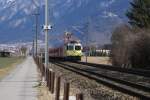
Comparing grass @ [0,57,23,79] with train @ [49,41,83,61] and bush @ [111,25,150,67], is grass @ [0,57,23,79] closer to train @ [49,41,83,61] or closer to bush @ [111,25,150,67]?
train @ [49,41,83,61]

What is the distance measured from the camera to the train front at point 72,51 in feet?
315

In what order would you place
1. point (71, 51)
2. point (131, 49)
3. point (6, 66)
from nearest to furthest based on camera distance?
1. point (131, 49)
2. point (6, 66)
3. point (71, 51)

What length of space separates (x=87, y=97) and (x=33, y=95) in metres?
2.33

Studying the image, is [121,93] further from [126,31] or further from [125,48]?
[126,31]

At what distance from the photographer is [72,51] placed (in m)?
96.1

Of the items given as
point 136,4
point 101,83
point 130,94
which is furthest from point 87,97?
point 136,4

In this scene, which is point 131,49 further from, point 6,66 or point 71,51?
point 71,51

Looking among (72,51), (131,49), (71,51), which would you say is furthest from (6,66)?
(131,49)

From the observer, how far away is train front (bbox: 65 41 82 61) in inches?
3780

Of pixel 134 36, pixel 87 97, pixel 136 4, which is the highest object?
pixel 136 4

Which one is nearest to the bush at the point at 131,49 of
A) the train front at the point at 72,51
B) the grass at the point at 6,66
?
the grass at the point at 6,66

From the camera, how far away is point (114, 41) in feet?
251

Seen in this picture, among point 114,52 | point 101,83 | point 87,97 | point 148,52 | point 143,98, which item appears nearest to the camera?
point 143,98

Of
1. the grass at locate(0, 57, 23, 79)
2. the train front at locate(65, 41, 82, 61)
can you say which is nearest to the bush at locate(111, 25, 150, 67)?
the grass at locate(0, 57, 23, 79)
